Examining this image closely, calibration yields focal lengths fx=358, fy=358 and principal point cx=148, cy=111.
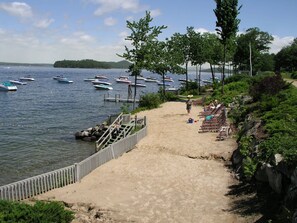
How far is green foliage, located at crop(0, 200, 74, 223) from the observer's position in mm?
9945

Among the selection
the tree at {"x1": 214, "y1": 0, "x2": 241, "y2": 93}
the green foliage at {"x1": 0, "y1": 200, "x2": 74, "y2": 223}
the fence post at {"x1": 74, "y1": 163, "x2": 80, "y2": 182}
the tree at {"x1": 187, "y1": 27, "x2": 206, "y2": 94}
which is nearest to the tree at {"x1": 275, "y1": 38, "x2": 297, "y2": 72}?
the tree at {"x1": 187, "y1": 27, "x2": 206, "y2": 94}

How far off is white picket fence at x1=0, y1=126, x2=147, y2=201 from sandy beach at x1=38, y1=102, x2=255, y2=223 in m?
0.42

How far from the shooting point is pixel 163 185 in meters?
15.8

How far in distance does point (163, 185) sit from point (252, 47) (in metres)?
66.9

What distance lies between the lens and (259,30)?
85.0m

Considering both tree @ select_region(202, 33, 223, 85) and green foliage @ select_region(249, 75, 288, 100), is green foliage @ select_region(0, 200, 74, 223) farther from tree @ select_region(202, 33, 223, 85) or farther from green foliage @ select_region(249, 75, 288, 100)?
tree @ select_region(202, 33, 223, 85)

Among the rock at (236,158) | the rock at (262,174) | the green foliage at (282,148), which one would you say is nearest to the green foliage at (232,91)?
the rock at (236,158)

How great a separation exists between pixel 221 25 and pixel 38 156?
25.9 m

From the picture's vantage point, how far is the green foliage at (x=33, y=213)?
995 cm

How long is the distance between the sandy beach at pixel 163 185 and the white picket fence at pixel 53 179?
0.42 m

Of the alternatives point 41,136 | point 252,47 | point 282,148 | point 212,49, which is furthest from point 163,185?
point 252,47

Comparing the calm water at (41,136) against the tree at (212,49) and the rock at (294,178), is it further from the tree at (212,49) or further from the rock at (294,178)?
the tree at (212,49)

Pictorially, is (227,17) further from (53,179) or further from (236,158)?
(53,179)

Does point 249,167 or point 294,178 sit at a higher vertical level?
point 294,178
